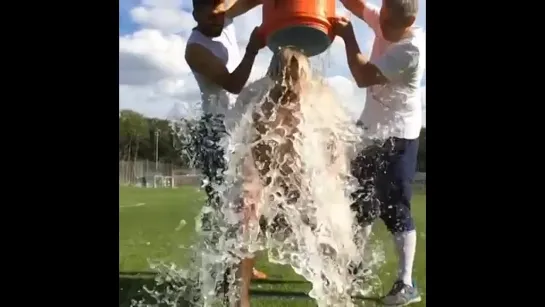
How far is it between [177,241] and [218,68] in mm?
530

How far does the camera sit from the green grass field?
234 centimetres

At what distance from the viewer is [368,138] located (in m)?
2.34

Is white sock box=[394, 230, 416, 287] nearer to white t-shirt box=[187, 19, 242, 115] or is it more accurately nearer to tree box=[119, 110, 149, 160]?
white t-shirt box=[187, 19, 242, 115]

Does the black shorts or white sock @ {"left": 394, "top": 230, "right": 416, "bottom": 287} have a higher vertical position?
the black shorts

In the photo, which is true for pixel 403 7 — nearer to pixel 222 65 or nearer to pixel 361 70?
pixel 361 70

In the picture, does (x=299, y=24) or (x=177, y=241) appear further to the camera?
(x=177, y=241)

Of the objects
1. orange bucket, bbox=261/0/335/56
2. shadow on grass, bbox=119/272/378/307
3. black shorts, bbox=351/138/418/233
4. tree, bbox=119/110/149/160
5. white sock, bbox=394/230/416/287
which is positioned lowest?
shadow on grass, bbox=119/272/378/307

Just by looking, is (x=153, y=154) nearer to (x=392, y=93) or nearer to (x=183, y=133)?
(x=183, y=133)

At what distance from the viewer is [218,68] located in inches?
92.0

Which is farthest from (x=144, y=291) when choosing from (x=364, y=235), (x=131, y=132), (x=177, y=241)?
(x=364, y=235)

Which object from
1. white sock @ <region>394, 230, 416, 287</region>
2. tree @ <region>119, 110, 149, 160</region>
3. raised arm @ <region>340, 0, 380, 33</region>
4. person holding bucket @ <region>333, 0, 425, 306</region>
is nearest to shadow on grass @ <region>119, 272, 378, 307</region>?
white sock @ <region>394, 230, 416, 287</region>

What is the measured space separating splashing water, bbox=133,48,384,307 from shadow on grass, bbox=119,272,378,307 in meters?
0.05

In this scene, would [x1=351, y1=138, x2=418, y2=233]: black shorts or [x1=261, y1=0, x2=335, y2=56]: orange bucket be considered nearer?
[x1=261, y1=0, x2=335, y2=56]: orange bucket

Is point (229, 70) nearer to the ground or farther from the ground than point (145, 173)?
farther from the ground
